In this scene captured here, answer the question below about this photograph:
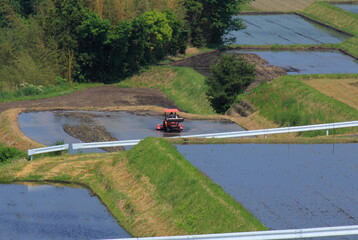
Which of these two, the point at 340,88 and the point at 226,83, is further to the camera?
the point at 226,83

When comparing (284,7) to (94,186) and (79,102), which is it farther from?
(94,186)

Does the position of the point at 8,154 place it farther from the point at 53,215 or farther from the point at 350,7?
the point at 350,7

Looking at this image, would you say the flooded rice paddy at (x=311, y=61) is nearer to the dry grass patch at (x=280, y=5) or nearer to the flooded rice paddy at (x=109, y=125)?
the flooded rice paddy at (x=109, y=125)

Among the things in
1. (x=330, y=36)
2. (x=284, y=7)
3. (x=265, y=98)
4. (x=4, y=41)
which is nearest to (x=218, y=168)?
(x=265, y=98)

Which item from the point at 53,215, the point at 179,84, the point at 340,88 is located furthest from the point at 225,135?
the point at 179,84

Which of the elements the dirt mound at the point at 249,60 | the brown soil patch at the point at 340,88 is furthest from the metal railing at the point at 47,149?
the dirt mound at the point at 249,60

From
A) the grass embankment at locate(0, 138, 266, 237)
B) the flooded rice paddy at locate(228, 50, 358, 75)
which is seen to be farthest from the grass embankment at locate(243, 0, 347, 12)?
the grass embankment at locate(0, 138, 266, 237)
